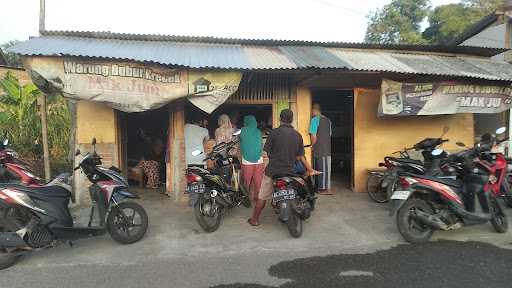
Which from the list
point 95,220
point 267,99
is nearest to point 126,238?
point 95,220

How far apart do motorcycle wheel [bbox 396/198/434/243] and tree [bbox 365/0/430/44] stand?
2992 cm

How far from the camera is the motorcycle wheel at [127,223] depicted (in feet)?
16.5

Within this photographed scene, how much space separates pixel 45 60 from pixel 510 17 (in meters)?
12.4

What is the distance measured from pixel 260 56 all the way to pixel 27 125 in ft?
21.0

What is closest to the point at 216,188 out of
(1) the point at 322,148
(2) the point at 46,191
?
(2) the point at 46,191

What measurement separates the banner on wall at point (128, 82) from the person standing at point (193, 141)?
1.15m

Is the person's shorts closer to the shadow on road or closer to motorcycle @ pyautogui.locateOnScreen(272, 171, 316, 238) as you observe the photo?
motorcycle @ pyautogui.locateOnScreen(272, 171, 316, 238)

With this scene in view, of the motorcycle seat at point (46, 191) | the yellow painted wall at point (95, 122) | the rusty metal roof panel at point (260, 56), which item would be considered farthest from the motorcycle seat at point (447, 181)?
the yellow painted wall at point (95, 122)

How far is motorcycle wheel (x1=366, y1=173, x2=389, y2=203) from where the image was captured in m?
7.50

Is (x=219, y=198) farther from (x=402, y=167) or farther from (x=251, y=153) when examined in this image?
(x=402, y=167)

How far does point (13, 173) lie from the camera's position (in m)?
5.45

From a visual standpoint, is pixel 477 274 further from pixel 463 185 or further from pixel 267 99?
pixel 267 99

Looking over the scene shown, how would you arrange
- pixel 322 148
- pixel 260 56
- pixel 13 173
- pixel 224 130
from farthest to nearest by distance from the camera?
pixel 322 148 < pixel 224 130 < pixel 260 56 < pixel 13 173

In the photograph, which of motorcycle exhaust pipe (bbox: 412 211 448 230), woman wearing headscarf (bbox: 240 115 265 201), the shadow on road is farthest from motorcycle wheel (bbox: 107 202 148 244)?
motorcycle exhaust pipe (bbox: 412 211 448 230)
